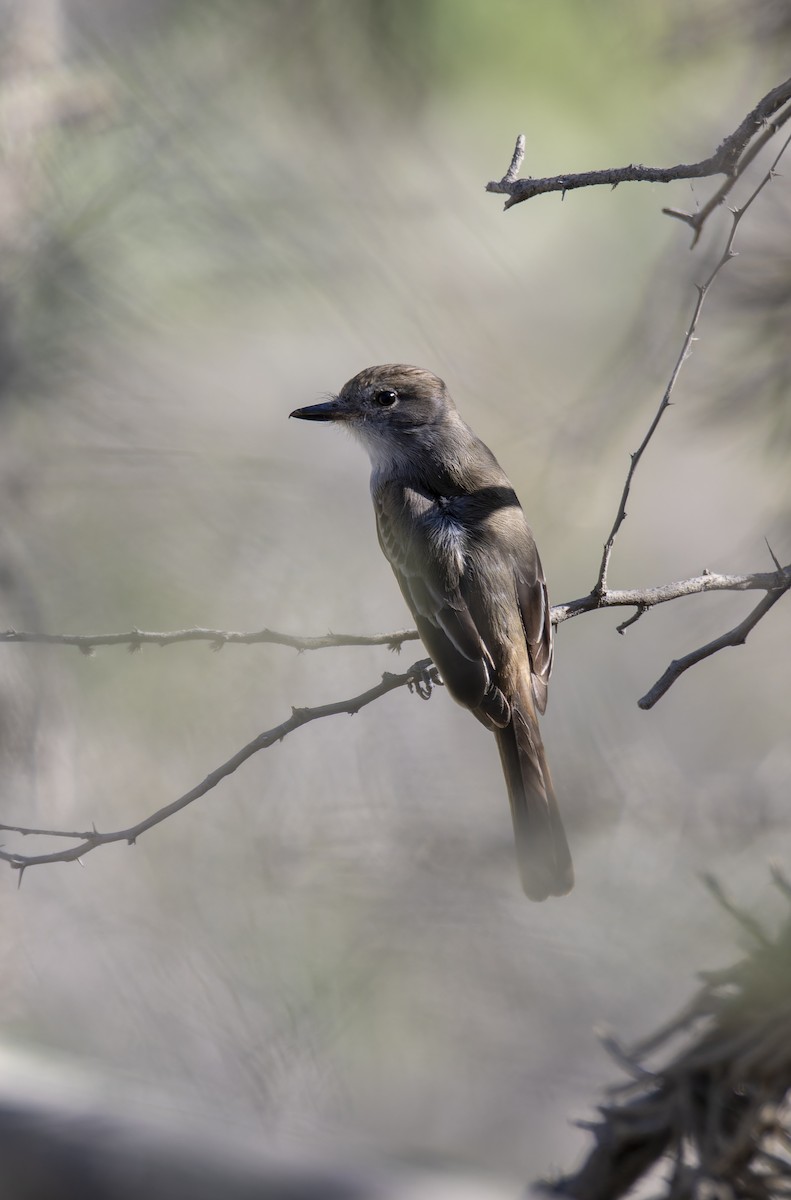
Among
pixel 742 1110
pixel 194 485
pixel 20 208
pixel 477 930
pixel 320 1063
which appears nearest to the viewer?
pixel 742 1110

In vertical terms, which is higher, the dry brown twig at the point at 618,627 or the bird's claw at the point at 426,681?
the bird's claw at the point at 426,681

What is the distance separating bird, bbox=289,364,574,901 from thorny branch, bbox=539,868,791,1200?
412 mm

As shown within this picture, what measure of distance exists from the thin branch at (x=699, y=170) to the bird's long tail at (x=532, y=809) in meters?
0.65

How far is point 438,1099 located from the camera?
126 centimetres

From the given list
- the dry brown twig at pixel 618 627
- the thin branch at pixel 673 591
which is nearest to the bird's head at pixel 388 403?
the dry brown twig at pixel 618 627

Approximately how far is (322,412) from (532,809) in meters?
0.65

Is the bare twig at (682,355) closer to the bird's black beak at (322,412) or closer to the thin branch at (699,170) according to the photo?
the thin branch at (699,170)

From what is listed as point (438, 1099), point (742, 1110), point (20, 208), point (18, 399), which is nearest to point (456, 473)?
point (18, 399)

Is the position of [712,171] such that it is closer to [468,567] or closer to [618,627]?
[618,627]

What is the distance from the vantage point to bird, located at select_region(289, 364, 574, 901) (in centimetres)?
124

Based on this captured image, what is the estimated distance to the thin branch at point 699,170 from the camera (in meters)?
0.68

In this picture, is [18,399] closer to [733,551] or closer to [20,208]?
[20,208]

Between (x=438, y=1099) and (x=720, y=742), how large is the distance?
0.58 metres

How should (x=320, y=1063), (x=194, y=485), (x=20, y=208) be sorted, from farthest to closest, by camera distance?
(x=20, y=208) → (x=194, y=485) → (x=320, y=1063)
